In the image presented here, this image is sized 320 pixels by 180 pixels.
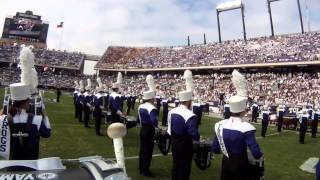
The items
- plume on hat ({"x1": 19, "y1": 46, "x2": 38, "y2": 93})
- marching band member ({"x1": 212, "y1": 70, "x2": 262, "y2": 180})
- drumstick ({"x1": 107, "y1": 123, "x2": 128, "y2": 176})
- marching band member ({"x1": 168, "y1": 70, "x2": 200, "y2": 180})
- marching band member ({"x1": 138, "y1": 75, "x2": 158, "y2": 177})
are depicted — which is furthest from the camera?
marching band member ({"x1": 138, "y1": 75, "x2": 158, "y2": 177})

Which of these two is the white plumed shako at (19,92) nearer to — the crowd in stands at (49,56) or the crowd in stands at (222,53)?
the crowd in stands at (222,53)

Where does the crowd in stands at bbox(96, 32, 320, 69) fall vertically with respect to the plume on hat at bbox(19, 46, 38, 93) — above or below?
above

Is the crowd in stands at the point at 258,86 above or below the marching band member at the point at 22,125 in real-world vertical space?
above

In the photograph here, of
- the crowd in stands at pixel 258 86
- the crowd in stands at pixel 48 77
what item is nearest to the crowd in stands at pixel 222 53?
the crowd in stands at pixel 258 86

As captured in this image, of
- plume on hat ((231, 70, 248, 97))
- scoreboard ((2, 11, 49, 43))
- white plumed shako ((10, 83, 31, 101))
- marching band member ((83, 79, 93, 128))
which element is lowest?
white plumed shako ((10, 83, 31, 101))

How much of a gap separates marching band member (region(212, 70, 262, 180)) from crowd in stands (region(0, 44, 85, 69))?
7124cm

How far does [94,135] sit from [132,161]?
498cm

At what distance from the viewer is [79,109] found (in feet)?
70.2

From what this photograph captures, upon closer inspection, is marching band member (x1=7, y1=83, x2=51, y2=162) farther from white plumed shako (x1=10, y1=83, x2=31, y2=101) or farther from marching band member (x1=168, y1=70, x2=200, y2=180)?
marching band member (x1=168, y1=70, x2=200, y2=180)

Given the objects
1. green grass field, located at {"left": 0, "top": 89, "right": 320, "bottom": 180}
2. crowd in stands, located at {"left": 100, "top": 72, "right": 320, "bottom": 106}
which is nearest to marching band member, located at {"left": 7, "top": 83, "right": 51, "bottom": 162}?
green grass field, located at {"left": 0, "top": 89, "right": 320, "bottom": 180}

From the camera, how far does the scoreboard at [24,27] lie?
79.1 metres

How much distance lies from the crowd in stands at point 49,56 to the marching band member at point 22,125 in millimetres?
71211

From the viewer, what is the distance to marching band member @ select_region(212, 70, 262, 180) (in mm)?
5500

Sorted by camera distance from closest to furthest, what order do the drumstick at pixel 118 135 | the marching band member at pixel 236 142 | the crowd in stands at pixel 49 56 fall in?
the drumstick at pixel 118 135, the marching band member at pixel 236 142, the crowd in stands at pixel 49 56
